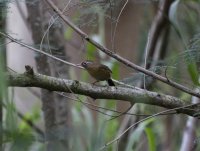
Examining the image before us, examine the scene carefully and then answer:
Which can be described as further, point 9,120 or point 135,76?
point 135,76

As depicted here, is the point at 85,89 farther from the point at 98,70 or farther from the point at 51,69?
the point at 51,69

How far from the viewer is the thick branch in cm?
124

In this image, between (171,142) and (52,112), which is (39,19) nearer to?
(52,112)

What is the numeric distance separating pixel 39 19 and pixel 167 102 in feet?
3.45

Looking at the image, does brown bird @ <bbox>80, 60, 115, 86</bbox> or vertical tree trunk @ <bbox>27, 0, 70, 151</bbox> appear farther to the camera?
vertical tree trunk @ <bbox>27, 0, 70, 151</bbox>

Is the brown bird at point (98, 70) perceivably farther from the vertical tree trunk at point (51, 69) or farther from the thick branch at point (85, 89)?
the vertical tree trunk at point (51, 69)

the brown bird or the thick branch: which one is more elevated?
the brown bird

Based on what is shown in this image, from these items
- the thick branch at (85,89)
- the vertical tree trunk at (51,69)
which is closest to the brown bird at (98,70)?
the thick branch at (85,89)

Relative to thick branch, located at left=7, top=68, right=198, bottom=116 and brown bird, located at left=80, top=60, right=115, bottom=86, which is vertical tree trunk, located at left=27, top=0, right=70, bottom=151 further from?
thick branch, located at left=7, top=68, right=198, bottom=116

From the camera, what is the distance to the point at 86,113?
2.50 meters

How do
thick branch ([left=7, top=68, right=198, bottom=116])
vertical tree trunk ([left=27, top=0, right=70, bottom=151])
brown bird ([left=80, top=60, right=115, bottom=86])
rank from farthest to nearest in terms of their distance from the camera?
vertical tree trunk ([left=27, top=0, right=70, bottom=151]) → brown bird ([left=80, top=60, right=115, bottom=86]) → thick branch ([left=7, top=68, right=198, bottom=116])

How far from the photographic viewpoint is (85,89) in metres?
1.29

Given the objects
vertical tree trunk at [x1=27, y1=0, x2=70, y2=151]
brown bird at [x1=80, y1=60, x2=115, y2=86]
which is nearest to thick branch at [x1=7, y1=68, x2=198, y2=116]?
brown bird at [x1=80, y1=60, x2=115, y2=86]

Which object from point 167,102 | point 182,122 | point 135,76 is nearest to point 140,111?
point 182,122
